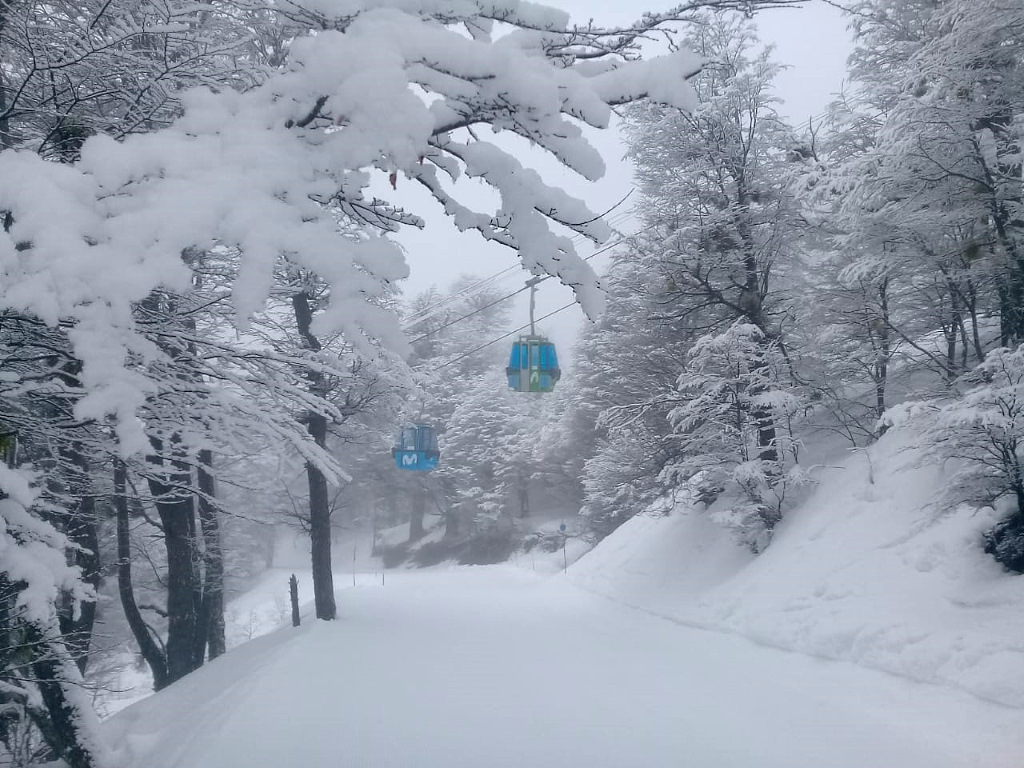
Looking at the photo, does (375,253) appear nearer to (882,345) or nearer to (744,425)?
(744,425)

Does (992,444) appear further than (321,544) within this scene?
No

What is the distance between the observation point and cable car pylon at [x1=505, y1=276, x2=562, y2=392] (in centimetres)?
1446

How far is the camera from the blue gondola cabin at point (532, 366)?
14469 millimetres

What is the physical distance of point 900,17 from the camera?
16.4 meters

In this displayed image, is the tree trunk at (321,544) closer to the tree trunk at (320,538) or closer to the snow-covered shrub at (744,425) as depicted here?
the tree trunk at (320,538)

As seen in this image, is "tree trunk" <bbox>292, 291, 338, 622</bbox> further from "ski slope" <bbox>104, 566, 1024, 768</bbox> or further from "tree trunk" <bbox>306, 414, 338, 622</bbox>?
"ski slope" <bbox>104, 566, 1024, 768</bbox>

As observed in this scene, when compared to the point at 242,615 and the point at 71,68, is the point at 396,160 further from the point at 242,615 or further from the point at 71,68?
the point at 242,615

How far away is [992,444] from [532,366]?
8.38m

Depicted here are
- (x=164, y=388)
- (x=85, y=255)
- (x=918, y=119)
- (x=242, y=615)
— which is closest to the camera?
(x=85, y=255)

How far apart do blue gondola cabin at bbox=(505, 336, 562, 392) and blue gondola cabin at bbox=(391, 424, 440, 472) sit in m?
3.63

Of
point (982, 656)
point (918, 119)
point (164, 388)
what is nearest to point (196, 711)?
A: point (164, 388)

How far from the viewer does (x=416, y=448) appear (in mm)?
17188

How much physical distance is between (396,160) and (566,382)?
3287 centimetres

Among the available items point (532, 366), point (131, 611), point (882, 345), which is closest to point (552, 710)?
point (532, 366)
